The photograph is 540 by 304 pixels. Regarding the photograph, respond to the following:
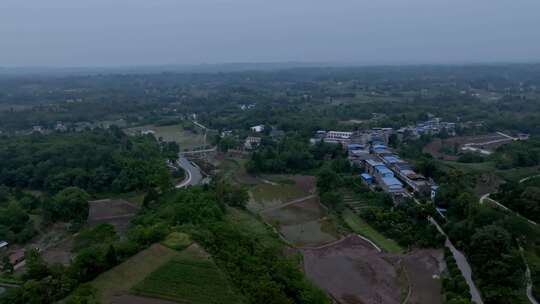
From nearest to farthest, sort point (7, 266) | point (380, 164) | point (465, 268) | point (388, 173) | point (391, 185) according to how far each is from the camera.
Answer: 1. point (7, 266)
2. point (465, 268)
3. point (391, 185)
4. point (388, 173)
5. point (380, 164)

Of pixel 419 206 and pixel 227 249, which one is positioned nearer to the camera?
pixel 227 249

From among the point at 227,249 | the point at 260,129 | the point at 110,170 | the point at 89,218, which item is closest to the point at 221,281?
the point at 227,249

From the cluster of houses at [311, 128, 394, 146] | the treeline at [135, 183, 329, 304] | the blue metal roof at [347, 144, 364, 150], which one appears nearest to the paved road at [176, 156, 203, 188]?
the treeline at [135, 183, 329, 304]

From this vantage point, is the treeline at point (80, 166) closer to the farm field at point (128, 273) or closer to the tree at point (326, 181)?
the tree at point (326, 181)

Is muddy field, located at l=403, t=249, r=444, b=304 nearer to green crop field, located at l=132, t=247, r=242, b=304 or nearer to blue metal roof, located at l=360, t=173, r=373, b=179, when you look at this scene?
green crop field, located at l=132, t=247, r=242, b=304

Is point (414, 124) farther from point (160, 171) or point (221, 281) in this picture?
point (221, 281)

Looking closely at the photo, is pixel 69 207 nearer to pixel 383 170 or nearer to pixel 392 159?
pixel 383 170

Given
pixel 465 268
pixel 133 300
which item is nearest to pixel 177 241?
pixel 133 300
